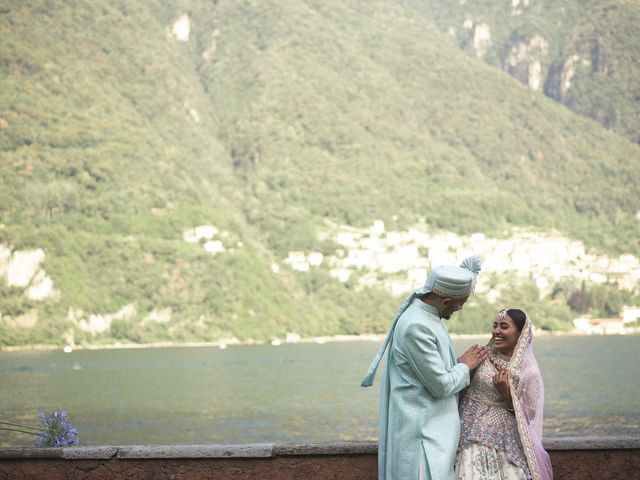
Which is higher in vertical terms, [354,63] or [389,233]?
[354,63]

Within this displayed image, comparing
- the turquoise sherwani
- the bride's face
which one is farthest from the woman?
the turquoise sherwani

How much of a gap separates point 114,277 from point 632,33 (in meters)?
128

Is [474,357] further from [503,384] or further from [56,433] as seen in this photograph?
[56,433]

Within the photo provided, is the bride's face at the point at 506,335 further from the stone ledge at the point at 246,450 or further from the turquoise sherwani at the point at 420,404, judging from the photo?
the stone ledge at the point at 246,450

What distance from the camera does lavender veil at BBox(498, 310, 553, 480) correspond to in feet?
15.2

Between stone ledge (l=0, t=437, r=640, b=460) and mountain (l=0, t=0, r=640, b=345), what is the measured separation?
87864 millimetres

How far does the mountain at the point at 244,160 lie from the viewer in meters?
101

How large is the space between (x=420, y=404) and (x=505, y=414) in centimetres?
39

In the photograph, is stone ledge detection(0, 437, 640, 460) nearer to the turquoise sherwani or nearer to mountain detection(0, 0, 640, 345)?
the turquoise sherwani

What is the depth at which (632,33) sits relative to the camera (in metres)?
197

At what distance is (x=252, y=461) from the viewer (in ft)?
19.4

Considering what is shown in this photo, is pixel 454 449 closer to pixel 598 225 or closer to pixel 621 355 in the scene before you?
pixel 621 355

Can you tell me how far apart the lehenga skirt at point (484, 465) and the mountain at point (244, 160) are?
294 feet

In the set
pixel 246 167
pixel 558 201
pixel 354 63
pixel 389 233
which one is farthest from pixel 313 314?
pixel 354 63
